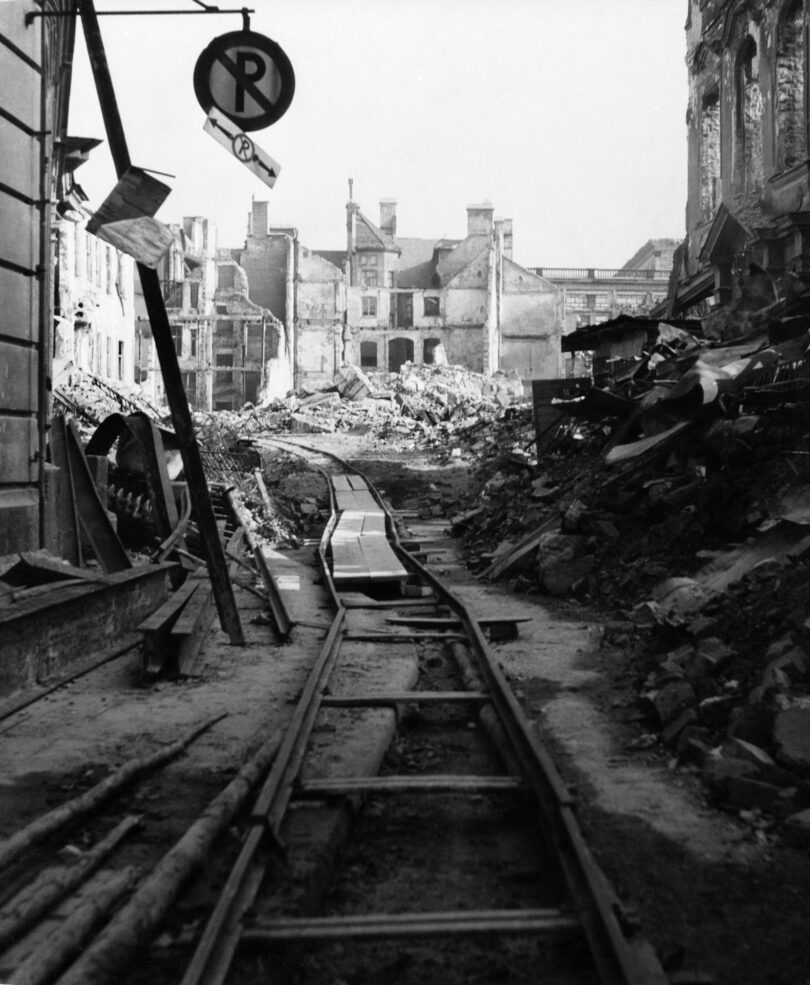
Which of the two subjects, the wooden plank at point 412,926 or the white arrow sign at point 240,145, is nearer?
the wooden plank at point 412,926

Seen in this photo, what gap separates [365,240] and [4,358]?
220 ft

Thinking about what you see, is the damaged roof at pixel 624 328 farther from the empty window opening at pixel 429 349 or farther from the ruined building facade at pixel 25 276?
the empty window opening at pixel 429 349

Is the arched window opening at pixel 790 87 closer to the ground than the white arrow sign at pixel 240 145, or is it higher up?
higher up

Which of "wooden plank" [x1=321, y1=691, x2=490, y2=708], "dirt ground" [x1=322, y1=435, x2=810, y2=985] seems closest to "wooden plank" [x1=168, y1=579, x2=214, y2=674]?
"wooden plank" [x1=321, y1=691, x2=490, y2=708]

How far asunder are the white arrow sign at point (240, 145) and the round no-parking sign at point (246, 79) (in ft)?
0.29

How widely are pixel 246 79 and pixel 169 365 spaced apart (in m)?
1.94

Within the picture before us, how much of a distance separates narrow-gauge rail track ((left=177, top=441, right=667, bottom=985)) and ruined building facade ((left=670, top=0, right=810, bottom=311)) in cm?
1510

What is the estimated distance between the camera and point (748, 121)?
2180 centimetres

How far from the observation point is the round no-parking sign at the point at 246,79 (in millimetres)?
6426

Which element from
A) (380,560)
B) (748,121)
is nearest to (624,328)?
(748,121)

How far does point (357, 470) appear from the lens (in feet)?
76.6

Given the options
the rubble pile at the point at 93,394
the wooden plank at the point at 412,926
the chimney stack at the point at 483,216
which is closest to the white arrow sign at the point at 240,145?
the wooden plank at the point at 412,926

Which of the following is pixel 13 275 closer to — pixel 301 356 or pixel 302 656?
pixel 302 656

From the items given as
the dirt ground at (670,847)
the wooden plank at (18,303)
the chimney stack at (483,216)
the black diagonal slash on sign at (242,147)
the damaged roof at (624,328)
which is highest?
the chimney stack at (483,216)
